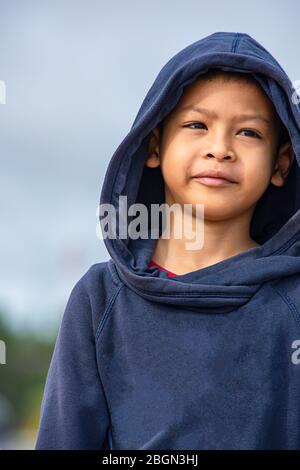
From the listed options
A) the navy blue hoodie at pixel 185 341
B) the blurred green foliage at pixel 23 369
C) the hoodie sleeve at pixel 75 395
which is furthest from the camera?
the blurred green foliage at pixel 23 369

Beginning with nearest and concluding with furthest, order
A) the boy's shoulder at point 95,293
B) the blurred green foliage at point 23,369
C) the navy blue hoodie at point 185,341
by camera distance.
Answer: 1. the navy blue hoodie at point 185,341
2. the boy's shoulder at point 95,293
3. the blurred green foliage at point 23,369

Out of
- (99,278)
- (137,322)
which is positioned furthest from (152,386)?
(99,278)

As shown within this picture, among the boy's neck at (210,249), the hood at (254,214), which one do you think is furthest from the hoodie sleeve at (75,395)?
the boy's neck at (210,249)

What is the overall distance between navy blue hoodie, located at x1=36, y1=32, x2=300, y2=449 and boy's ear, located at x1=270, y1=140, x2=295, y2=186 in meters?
0.14

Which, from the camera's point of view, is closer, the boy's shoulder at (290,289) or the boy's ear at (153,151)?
the boy's shoulder at (290,289)

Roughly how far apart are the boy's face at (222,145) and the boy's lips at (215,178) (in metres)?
0.01

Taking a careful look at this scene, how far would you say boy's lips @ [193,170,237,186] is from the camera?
10.5 feet

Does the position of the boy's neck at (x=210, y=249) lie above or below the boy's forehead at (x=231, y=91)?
below

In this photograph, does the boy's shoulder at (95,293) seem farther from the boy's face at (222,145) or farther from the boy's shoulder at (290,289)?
the boy's shoulder at (290,289)

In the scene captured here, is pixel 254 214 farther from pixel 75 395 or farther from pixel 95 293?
pixel 75 395

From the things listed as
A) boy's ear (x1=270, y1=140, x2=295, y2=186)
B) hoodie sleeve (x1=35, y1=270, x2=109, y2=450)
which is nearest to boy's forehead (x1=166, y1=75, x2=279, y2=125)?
boy's ear (x1=270, y1=140, x2=295, y2=186)

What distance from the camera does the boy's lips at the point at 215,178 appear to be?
126 inches

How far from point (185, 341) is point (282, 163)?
28.3 inches
